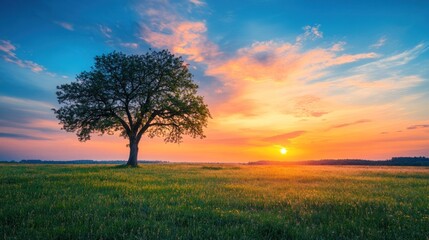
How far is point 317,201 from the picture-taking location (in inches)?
397

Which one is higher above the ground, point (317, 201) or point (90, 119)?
point (90, 119)

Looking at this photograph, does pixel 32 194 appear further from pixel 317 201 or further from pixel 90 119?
pixel 90 119

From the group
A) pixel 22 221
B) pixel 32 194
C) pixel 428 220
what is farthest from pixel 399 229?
pixel 32 194

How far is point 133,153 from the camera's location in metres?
40.7

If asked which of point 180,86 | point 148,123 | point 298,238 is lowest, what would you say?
point 298,238

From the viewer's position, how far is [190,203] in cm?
939

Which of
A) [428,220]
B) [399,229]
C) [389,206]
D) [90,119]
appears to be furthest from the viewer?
[90,119]

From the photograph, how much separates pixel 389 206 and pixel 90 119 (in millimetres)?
40122

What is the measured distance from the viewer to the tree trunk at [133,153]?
40.3 meters

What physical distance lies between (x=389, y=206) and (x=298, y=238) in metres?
5.43

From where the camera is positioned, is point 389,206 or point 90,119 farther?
point 90,119

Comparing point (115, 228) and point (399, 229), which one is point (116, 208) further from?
point (399, 229)

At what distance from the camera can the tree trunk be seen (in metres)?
40.3

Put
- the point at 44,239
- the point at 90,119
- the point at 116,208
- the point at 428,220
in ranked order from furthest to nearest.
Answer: the point at 90,119, the point at 116,208, the point at 428,220, the point at 44,239
